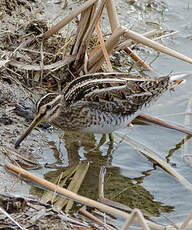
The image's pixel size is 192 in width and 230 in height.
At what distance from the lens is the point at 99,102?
5285 mm

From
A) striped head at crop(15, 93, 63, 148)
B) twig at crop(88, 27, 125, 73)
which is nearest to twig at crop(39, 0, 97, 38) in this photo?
twig at crop(88, 27, 125, 73)

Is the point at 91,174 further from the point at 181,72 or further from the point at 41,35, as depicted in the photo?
the point at 181,72

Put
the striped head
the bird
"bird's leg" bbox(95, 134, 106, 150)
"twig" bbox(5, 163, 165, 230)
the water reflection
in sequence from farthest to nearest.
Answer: "bird's leg" bbox(95, 134, 106, 150)
the bird
the striped head
the water reflection
"twig" bbox(5, 163, 165, 230)

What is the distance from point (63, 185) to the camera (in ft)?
16.3

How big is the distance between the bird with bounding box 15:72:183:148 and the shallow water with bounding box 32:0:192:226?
301 millimetres

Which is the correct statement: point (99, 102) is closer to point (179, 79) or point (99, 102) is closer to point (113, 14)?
point (113, 14)

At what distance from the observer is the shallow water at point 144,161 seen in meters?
4.93

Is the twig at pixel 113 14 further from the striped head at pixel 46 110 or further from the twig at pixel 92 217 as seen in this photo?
the twig at pixel 92 217

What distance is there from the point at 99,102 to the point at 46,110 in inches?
21.0

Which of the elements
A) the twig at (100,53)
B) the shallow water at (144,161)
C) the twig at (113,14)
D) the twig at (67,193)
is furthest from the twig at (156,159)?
the twig at (113,14)

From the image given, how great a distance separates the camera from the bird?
17.3ft

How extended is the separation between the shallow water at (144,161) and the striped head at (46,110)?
359mm

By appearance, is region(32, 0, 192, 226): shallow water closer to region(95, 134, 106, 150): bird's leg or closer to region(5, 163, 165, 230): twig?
region(95, 134, 106, 150): bird's leg

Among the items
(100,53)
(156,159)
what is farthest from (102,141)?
(100,53)
